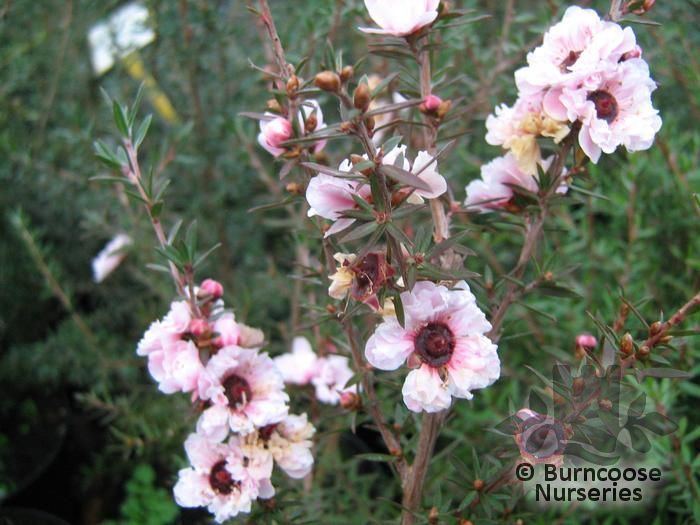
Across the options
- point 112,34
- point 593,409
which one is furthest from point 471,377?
point 112,34

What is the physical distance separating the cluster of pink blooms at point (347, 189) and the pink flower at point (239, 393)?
0.62ft

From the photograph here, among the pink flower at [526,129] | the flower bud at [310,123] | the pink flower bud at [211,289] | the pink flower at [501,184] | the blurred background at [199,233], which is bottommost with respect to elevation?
the blurred background at [199,233]

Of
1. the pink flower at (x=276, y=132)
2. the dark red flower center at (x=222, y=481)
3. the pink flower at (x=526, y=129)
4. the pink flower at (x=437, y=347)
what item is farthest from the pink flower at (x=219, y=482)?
the pink flower at (x=526, y=129)

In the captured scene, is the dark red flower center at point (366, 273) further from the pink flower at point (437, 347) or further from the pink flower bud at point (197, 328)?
the pink flower bud at point (197, 328)

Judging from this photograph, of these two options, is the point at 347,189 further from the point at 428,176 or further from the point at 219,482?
the point at 219,482

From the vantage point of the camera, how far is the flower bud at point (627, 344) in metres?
0.64

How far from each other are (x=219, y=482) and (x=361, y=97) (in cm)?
42

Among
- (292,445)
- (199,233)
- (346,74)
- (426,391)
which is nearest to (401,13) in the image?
(346,74)

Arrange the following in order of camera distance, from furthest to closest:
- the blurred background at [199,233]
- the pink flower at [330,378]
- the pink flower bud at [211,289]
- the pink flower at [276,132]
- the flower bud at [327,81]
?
the blurred background at [199,233]
the pink flower at [330,378]
the pink flower bud at [211,289]
the pink flower at [276,132]
the flower bud at [327,81]

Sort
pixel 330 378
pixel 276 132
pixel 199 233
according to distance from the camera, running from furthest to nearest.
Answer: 1. pixel 199 233
2. pixel 330 378
3. pixel 276 132

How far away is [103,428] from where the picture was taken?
1.88 metres

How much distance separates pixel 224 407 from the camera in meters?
0.72

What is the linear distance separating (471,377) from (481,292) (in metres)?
0.22

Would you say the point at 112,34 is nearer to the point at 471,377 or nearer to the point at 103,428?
the point at 103,428
